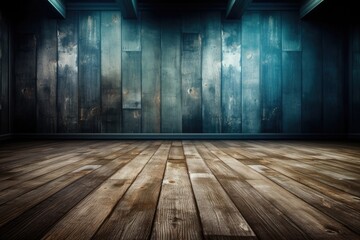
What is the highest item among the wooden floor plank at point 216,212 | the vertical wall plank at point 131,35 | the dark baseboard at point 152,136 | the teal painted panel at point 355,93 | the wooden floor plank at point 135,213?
the vertical wall plank at point 131,35

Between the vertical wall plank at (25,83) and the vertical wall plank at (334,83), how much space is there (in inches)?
192

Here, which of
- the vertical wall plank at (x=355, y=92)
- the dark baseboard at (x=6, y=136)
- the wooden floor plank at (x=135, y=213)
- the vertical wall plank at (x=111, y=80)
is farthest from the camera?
the vertical wall plank at (x=111, y=80)

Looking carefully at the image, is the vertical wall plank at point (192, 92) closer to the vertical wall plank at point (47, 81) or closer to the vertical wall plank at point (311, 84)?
the vertical wall plank at point (311, 84)

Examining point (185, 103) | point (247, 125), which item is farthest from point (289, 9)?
point (185, 103)

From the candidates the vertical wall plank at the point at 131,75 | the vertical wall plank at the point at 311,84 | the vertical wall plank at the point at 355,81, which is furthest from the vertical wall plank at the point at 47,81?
the vertical wall plank at the point at 355,81

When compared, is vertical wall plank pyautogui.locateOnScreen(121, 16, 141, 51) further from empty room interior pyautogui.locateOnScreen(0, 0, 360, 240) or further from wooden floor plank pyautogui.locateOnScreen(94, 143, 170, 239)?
wooden floor plank pyautogui.locateOnScreen(94, 143, 170, 239)

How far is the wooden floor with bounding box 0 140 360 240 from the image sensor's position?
2.26 feet

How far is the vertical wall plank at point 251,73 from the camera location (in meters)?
3.87

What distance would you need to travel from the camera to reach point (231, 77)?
3.88m

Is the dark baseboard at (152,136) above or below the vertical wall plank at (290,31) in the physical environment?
below

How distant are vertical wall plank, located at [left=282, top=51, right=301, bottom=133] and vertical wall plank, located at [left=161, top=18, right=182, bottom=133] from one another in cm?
176

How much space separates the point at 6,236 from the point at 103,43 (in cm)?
368

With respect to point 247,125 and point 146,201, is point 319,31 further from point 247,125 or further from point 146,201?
point 146,201

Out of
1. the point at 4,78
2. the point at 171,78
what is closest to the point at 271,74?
the point at 171,78
